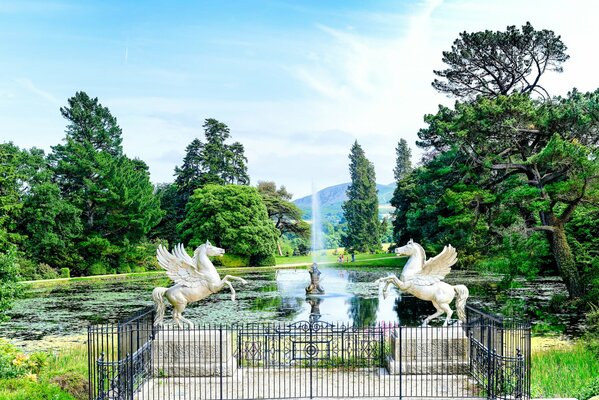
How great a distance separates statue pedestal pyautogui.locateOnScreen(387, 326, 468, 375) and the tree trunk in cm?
1302

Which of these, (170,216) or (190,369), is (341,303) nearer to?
(190,369)

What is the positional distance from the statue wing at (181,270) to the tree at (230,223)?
130 feet

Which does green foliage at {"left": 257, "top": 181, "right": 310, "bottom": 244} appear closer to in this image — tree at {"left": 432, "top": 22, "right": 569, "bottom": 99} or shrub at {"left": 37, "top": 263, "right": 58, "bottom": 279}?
shrub at {"left": 37, "top": 263, "right": 58, "bottom": 279}

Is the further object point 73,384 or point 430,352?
point 430,352

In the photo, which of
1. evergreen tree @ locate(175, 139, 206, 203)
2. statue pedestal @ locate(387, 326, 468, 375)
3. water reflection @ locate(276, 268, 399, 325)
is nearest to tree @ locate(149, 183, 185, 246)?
evergreen tree @ locate(175, 139, 206, 203)

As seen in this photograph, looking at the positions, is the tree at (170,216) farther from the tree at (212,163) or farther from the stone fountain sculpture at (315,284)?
the stone fountain sculpture at (315,284)

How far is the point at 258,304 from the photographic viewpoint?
2723cm

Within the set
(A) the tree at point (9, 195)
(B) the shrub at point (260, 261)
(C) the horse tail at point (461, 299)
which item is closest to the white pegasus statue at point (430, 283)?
(C) the horse tail at point (461, 299)

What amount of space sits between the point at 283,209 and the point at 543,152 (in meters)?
45.8

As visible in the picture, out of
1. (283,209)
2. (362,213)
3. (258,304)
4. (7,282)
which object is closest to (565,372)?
(7,282)

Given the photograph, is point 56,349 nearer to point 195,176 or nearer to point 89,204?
point 89,204

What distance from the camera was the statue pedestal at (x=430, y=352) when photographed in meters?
12.1

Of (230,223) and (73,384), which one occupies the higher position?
(230,223)

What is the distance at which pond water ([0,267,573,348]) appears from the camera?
22.6m
